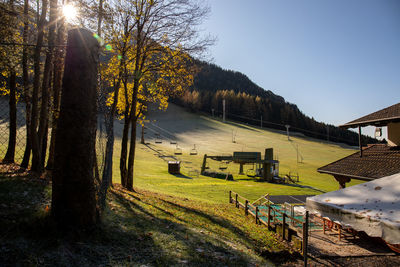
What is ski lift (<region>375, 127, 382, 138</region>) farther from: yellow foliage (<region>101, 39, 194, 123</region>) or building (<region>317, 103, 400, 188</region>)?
yellow foliage (<region>101, 39, 194, 123</region>)

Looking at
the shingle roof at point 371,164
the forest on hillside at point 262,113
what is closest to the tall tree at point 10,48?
the shingle roof at point 371,164

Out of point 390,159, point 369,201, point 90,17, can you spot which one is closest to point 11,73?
point 90,17

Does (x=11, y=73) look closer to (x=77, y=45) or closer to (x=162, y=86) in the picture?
(x=162, y=86)

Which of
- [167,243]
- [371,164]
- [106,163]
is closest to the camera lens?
[167,243]

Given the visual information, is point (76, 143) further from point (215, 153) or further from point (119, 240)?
point (215, 153)

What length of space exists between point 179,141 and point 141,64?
59740 millimetres

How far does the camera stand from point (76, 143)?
5.08m

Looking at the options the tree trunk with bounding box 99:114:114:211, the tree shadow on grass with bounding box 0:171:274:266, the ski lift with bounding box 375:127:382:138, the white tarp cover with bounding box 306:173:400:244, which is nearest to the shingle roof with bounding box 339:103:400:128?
the ski lift with bounding box 375:127:382:138

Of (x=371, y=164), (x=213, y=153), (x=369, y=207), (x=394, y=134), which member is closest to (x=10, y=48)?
(x=369, y=207)

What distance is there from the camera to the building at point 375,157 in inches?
493

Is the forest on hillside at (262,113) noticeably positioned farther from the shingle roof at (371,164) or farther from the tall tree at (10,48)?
the tall tree at (10,48)

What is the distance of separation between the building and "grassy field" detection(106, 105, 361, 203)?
9338 millimetres

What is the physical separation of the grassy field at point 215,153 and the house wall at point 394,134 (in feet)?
38.6

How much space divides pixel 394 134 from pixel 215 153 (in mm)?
46116
